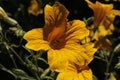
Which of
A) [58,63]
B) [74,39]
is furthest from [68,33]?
[58,63]

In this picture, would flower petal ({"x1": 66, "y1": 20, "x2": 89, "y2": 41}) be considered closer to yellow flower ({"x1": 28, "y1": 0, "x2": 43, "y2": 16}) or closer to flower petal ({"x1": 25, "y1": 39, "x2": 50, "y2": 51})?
flower petal ({"x1": 25, "y1": 39, "x2": 50, "y2": 51})

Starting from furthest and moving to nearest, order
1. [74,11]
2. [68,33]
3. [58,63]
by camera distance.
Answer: [74,11]
[68,33]
[58,63]

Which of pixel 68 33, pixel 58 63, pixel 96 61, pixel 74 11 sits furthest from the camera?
pixel 74 11

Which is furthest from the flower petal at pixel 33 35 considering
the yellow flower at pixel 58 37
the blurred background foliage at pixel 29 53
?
the blurred background foliage at pixel 29 53

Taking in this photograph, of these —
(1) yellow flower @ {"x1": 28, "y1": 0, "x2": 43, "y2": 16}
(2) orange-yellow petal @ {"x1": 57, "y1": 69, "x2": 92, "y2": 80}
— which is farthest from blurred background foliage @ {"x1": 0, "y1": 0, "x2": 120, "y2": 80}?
(2) orange-yellow petal @ {"x1": 57, "y1": 69, "x2": 92, "y2": 80}

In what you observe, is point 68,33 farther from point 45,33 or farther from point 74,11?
point 74,11

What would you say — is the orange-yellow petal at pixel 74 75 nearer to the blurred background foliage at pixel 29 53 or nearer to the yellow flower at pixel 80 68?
the yellow flower at pixel 80 68

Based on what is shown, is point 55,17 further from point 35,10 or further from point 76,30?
point 35,10
